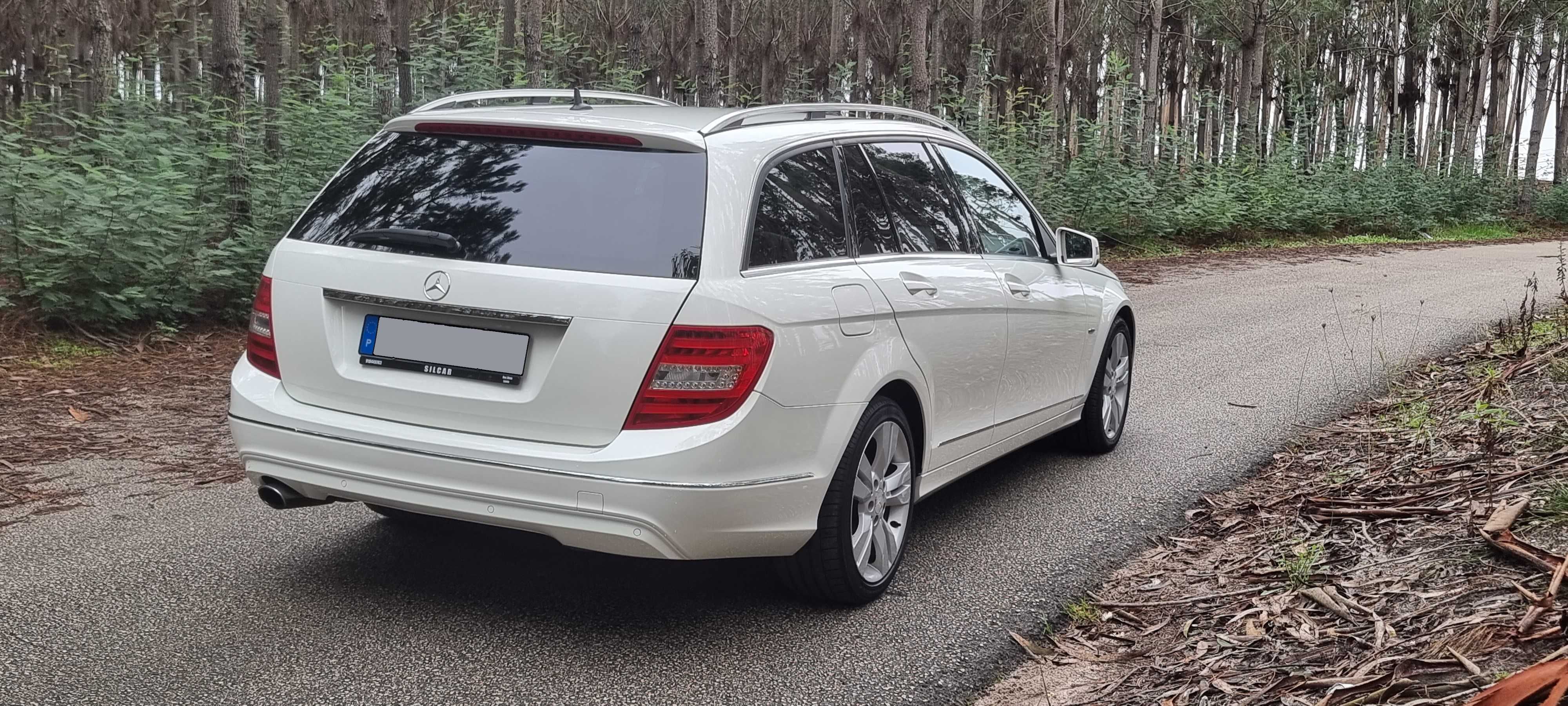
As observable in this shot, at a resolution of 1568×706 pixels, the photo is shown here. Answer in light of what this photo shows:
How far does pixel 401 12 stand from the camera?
→ 75.0ft

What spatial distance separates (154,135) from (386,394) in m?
6.77

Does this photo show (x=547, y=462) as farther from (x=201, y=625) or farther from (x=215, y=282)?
(x=215, y=282)

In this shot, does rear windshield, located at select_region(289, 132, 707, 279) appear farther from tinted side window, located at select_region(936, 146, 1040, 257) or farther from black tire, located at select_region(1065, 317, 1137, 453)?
black tire, located at select_region(1065, 317, 1137, 453)

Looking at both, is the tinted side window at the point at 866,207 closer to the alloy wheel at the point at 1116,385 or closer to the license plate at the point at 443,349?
the license plate at the point at 443,349

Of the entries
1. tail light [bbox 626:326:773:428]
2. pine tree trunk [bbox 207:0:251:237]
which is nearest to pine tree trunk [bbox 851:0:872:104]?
pine tree trunk [bbox 207:0:251:237]

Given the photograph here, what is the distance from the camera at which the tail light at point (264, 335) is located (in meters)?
4.09

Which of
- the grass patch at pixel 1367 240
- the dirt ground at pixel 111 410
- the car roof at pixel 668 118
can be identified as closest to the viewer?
the car roof at pixel 668 118

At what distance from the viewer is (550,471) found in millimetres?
3635

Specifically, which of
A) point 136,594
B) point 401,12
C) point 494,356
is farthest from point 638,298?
point 401,12

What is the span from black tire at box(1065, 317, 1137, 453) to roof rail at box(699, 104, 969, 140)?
153cm

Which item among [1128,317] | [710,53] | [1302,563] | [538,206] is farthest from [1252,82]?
[538,206]

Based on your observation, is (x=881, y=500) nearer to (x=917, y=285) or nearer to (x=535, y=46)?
(x=917, y=285)

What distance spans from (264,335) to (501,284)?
0.92 m

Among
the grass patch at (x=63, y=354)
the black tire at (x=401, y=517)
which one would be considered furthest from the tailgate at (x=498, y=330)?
the grass patch at (x=63, y=354)
